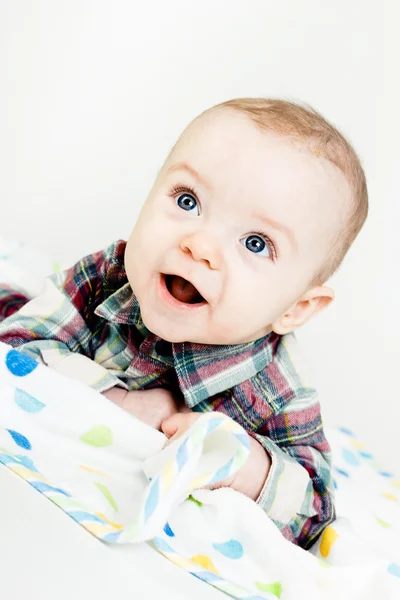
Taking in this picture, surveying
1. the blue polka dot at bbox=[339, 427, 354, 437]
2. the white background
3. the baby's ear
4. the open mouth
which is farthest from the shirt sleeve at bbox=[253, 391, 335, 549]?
the white background

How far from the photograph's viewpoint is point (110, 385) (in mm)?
1097

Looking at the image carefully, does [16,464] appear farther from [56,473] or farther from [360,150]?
[360,150]

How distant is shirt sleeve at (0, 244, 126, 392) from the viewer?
3.61 ft

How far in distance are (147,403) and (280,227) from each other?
32cm

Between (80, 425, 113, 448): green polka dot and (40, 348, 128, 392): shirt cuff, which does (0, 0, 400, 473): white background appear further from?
(80, 425, 113, 448): green polka dot

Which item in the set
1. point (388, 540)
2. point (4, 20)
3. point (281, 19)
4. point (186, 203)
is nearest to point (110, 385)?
point (186, 203)

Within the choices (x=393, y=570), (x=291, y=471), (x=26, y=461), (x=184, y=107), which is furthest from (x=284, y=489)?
(x=184, y=107)

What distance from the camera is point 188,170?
3.32ft

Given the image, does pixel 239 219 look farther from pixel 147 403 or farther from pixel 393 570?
pixel 393 570

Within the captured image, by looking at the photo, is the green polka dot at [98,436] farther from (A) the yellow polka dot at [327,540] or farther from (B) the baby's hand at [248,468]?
(A) the yellow polka dot at [327,540]

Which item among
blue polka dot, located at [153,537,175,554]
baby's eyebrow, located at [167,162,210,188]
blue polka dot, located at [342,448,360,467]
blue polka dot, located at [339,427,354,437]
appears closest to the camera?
blue polka dot, located at [153,537,175,554]

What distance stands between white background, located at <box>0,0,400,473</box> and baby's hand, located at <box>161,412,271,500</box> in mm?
828

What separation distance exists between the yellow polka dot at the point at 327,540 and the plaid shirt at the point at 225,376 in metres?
0.03

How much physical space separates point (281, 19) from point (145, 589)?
5.30ft
